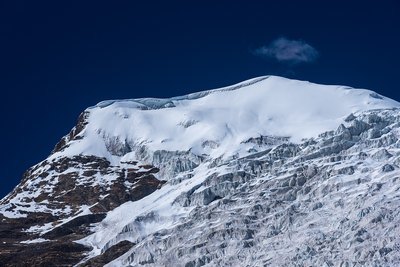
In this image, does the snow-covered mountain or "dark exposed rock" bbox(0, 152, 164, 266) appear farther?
"dark exposed rock" bbox(0, 152, 164, 266)

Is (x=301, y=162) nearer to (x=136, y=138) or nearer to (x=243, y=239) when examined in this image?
(x=243, y=239)

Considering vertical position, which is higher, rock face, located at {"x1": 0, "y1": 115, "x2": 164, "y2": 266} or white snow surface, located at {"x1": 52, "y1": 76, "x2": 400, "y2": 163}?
white snow surface, located at {"x1": 52, "y1": 76, "x2": 400, "y2": 163}

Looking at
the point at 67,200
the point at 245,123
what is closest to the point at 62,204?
the point at 67,200

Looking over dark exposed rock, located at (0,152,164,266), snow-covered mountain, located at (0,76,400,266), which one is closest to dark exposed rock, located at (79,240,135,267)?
dark exposed rock, located at (0,152,164,266)

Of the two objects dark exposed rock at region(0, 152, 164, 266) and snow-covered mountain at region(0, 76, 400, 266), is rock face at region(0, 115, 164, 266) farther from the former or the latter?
snow-covered mountain at region(0, 76, 400, 266)

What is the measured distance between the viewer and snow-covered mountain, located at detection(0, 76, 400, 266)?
128m

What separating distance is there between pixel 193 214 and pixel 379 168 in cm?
2977

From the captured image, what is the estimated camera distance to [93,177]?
18425 cm

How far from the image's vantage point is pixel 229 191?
150m

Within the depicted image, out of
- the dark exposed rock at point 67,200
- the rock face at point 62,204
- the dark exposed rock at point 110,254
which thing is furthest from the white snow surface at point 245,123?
the dark exposed rock at point 110,254

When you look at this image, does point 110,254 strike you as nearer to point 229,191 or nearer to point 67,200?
point 229,191

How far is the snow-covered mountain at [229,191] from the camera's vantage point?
128 m

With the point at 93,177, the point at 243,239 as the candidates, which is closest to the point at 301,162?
the point at 243,239

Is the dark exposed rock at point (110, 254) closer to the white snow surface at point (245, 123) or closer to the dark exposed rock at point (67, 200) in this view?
the dark exposed rock at point (67, 200)
